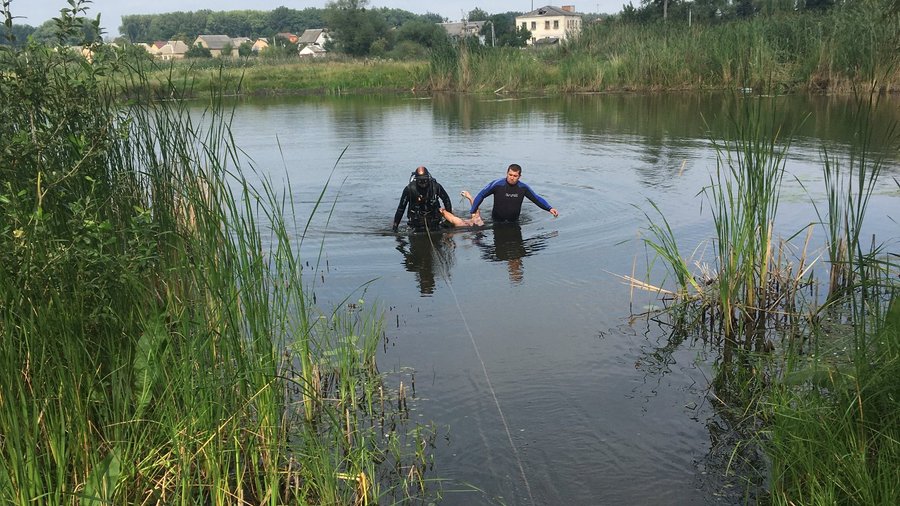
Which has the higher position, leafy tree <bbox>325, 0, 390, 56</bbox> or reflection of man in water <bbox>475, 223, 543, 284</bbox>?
leafy tree <bbox>325, 0, 390, 56</bbox>

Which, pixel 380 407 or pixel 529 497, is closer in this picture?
pixel 529 497

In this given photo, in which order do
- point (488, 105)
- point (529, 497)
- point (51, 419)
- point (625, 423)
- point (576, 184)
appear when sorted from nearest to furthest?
1. point (51, 419)
2. point (529, 497)
3. point (625, 423)
4. point (576, 184)
5. point (488, 105)

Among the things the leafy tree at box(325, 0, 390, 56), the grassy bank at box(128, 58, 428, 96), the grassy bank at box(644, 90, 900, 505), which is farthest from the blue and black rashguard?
the leafy tree at box(325, 0, 390, 56)

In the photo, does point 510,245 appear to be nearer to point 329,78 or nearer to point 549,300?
point 549,300

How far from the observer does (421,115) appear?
30.8 meters

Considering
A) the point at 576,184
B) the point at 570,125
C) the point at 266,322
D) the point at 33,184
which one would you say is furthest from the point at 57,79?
the point at 570,125

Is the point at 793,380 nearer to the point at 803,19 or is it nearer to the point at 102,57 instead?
the point at 102,57

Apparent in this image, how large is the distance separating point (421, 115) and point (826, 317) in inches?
981

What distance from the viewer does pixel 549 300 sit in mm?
9039

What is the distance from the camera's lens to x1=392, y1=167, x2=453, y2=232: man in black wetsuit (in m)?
12.1

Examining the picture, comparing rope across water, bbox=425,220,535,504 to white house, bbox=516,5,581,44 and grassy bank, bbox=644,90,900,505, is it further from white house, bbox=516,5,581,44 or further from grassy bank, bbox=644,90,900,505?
white house, bbox=516,5,581,44

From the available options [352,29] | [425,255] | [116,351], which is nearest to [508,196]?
[425,255]

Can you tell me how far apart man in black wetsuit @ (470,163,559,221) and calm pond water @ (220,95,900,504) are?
0.38 metres

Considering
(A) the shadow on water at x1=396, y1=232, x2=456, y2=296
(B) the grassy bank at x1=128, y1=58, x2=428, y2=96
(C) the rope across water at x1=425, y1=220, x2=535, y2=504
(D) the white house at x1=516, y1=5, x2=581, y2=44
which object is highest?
(D) the white house at x1=516, y1=5, x2=581, y2=44
